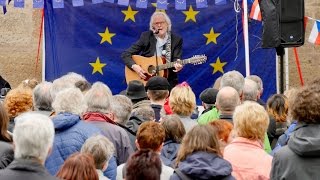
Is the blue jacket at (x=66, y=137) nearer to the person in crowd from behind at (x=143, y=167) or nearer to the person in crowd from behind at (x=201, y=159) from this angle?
the person in crowd from behind at (x=201, y=159)

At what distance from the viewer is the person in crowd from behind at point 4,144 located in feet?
14.7

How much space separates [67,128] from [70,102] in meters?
0.21

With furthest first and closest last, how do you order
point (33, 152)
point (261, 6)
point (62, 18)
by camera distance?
1. point (62, 18)
2. point (261, 6)
3. point (33, 152)

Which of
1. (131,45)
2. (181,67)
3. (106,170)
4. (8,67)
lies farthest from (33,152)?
(8,67)

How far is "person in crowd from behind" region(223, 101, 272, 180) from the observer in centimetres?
489

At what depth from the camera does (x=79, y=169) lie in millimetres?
4094

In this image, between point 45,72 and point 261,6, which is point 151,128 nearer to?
point 261,6

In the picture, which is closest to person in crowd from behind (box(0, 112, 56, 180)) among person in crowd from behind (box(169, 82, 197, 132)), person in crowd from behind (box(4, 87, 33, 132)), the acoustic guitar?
person in crowd from behind (box(4, 87, 33, 132))

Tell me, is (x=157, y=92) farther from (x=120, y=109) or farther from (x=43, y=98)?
(x=43, y=98)

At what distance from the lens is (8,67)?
12.2 metres

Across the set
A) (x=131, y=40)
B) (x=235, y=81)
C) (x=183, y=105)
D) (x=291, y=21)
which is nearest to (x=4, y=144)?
(x=183, y=105)

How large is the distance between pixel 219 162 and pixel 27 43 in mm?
8372

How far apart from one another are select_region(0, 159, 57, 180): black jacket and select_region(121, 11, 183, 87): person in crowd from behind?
6822 millimetres

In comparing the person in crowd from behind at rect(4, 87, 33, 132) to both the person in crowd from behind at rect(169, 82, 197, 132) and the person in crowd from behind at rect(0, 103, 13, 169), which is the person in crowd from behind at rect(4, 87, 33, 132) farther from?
the person in crowd from behind at rect(169, 82, 197, 132)
